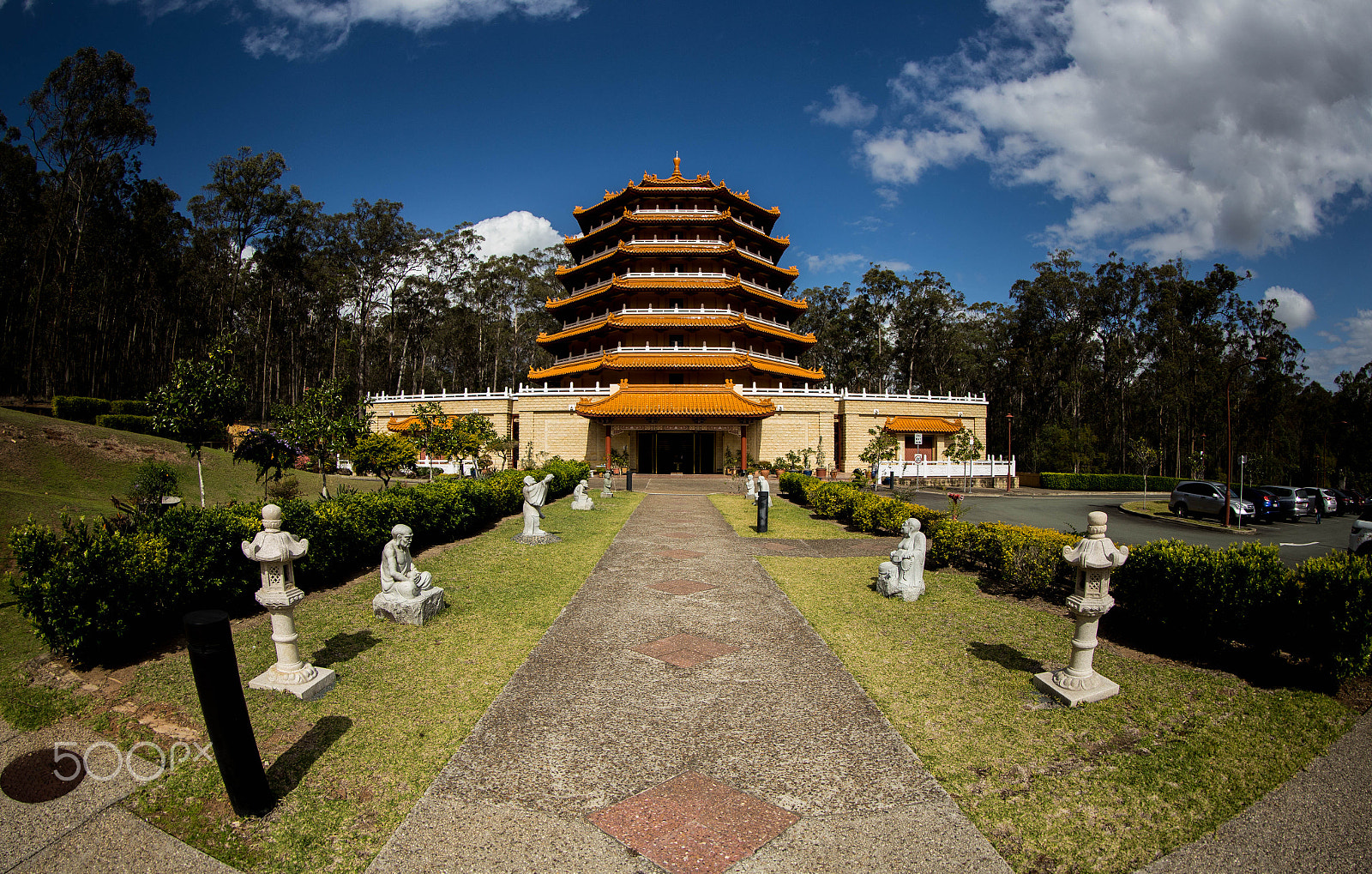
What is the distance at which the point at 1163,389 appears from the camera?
41.4 metres

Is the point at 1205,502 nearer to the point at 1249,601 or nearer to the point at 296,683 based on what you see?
the point at 1249,601

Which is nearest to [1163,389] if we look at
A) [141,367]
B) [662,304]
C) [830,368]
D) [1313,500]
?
[1313,500]

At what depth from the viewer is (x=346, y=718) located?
16.5ft

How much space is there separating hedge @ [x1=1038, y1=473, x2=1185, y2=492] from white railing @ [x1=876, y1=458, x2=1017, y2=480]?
3.19 m

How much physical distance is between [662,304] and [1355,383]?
5906cm

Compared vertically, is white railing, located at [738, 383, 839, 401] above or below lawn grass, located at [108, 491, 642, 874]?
above

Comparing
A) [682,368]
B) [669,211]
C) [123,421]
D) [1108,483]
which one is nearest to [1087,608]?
[682,368]

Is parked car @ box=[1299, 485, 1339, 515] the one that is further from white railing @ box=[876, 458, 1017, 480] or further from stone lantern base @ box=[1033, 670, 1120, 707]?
stone lantern base @ box=[1033, 670, 1120, 707]

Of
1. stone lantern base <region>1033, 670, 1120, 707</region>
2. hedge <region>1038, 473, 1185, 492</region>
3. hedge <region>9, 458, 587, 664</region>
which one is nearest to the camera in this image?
stone lantern base <region>1033, 670, 1120, 707</region>

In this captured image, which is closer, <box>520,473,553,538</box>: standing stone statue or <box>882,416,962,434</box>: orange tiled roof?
<box>520,473,553,538</box>: standing stone statue

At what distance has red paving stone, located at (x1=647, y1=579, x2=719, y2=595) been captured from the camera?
948 centimetres

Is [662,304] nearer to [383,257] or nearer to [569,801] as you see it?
[383,257]

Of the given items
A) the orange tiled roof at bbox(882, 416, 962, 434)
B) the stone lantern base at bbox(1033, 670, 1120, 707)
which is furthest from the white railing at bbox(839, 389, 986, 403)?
the stone lantern base at bbox(1033, 670, 1120, 707)

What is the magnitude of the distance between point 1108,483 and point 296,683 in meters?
43.1
